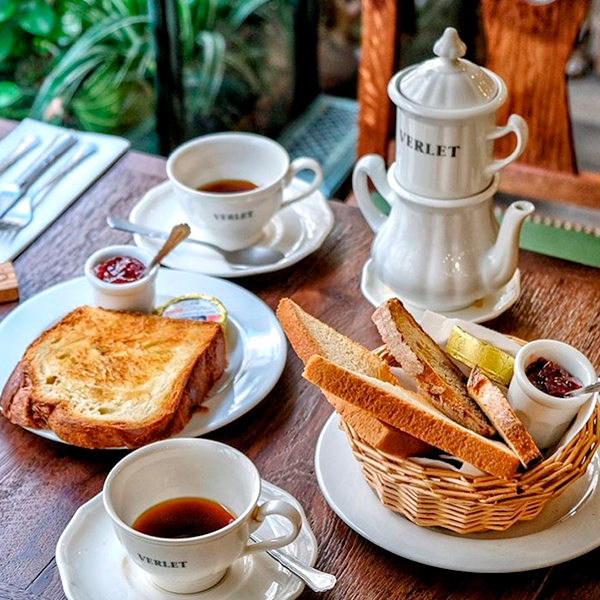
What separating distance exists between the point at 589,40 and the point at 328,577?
326 cm

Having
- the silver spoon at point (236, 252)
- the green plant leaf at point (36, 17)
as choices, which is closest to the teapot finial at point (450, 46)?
the silver spoon at point (236, 252)

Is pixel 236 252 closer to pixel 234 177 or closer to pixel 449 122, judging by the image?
pixel 234 177

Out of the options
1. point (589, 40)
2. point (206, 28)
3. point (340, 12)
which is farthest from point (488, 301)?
point (589, 40)

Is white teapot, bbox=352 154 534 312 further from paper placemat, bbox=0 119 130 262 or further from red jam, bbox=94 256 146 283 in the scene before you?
paper placemat, bbox=0 119 130 262

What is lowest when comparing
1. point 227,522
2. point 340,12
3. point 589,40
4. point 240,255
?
point 589,40

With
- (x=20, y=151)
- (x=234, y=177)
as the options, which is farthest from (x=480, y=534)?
(x=20, y=151)

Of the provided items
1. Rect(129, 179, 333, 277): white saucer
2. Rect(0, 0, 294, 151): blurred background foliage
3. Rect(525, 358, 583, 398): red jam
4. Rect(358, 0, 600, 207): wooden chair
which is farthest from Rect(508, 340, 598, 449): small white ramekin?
Rect(0, 0, 294, 151): blurred background foliage

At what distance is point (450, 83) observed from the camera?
1160 mm

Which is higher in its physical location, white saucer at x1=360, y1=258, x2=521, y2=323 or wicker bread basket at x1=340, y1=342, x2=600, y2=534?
wicker bread basket at x1=340, y1=342, x2=600, y2=534

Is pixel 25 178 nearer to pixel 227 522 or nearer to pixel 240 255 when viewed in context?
pixel 240 255

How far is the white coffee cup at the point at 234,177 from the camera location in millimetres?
1412

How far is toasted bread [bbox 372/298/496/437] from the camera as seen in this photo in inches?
38.5

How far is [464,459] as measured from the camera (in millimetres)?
919

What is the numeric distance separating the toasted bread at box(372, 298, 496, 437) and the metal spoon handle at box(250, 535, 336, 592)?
8.2 inches
